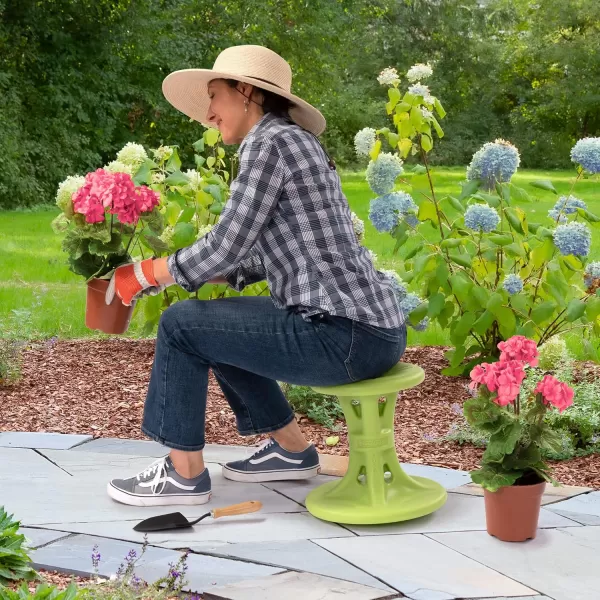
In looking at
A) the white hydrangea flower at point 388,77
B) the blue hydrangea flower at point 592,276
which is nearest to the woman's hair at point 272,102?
the white hydrangea flower at point 388,77

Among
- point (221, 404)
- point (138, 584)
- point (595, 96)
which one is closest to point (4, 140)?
point (221, 404)

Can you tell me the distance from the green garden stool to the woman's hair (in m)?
0.85

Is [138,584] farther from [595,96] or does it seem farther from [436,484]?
[595,96]

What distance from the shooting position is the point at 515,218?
414 centimetres

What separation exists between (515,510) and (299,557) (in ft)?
1.96

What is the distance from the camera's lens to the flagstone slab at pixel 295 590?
2434 mm

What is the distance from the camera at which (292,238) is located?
2.99 metres

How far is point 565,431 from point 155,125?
497 inches

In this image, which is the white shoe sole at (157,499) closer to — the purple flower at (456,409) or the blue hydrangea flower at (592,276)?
the purple flower at (456,409)

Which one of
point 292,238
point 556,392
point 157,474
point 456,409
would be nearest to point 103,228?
point 292,238

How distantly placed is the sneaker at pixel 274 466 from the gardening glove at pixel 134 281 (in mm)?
707

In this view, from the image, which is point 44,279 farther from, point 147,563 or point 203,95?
point 147,563

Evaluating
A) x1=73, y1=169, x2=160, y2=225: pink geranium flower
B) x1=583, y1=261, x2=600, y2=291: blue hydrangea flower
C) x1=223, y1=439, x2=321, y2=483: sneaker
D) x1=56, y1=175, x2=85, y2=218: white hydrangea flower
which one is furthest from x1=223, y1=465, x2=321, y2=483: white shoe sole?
x1=583, y1=261, x2=600, y2=291: blue hydrangea flower

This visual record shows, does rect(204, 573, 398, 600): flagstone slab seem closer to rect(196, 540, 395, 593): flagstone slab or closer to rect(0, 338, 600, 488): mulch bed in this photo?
rect(196, 540, 395, 593): flagstone slab
